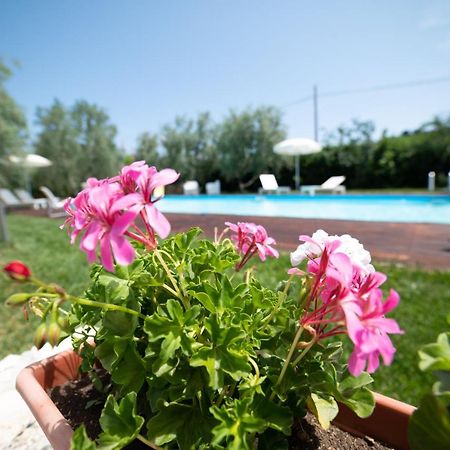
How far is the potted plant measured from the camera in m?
0.45

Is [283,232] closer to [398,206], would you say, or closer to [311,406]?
[311,406]

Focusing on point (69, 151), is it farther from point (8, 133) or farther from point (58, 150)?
point (8, 133)

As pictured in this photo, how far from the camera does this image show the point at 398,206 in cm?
→ 1145

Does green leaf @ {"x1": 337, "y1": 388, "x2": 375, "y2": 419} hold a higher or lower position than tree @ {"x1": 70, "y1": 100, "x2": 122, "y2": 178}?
lower

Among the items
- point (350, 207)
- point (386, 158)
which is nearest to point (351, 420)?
point (350, 207)

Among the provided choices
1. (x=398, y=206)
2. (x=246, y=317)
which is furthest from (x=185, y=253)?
(x=398, y=206)

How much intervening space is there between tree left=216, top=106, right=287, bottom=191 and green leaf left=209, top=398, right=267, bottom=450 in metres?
20.3

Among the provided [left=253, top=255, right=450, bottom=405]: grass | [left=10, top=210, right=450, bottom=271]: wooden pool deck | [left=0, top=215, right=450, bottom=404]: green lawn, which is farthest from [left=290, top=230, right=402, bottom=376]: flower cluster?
[left=10, top=210, right=450, bottom=271]: wooden pool deck

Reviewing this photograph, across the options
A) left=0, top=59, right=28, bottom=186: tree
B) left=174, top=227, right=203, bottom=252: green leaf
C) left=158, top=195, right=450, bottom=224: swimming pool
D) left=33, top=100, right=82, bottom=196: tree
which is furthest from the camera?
left=33, top=100, right=82, bottom=196: tree

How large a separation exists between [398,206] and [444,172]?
7.06 meters

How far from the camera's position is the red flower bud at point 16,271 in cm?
44

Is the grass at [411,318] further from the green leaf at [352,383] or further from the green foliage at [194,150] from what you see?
the green foliage at [194,150]

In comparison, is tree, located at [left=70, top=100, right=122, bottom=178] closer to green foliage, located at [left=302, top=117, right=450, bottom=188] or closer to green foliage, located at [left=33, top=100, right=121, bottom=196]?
green foliage, located at [left=33, top=100, right=121, bottom=196]

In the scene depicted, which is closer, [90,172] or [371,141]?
[371,141]
